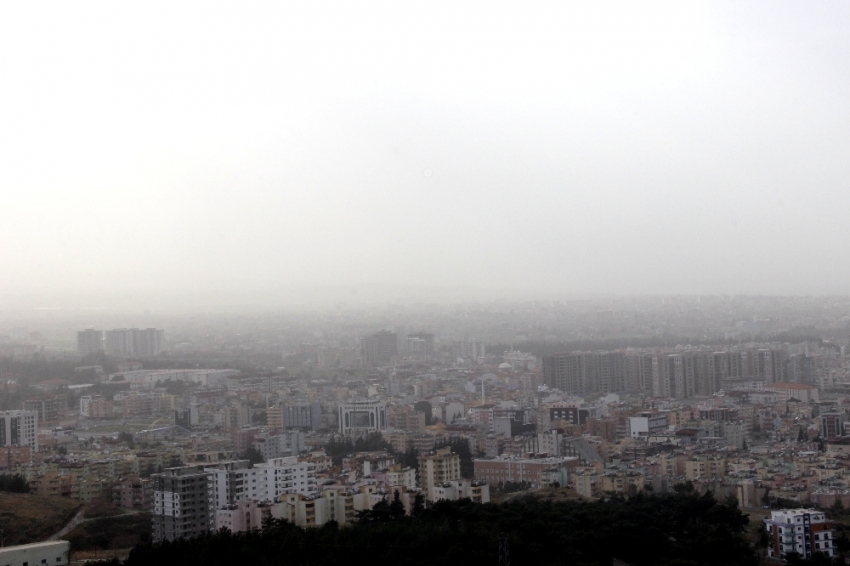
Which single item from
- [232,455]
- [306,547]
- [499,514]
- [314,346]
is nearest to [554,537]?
[499,514]

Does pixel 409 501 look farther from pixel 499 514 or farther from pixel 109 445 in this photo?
pixel 109 445

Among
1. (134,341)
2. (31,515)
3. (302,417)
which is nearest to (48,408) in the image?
(302,417)

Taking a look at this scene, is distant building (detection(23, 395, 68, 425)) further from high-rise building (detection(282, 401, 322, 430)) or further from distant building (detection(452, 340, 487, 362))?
distant building (detection(452, 340, 487, 362))

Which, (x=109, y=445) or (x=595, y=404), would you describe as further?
(x=595, y=404)

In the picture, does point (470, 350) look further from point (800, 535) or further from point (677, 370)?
point (800, 535)

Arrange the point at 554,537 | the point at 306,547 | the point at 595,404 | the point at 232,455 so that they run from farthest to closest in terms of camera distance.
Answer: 1. the point at 595,404
2. the point at 232,455
3. the point at 554,537
4. the point at 306,547

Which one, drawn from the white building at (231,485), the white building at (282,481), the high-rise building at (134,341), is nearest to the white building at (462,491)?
the white building at (282,481)
